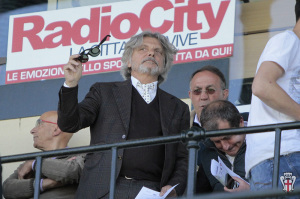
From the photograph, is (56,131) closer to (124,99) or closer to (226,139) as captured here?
(124,99)

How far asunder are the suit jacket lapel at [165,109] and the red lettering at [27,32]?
2459 mm

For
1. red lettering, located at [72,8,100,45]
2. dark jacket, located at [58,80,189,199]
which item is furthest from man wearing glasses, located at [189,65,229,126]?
red lettering, located at [72,8,100,45]

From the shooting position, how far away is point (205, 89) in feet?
20.8

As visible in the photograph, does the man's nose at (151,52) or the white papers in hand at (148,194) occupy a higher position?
the man's nose at (151,52)

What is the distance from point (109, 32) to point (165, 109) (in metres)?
2.27

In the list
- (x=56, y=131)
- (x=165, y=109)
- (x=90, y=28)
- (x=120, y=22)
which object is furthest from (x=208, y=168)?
(x=90, y=28)

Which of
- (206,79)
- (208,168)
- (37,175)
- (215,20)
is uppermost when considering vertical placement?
(215,20)

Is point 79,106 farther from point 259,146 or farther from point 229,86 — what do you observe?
point 229,86

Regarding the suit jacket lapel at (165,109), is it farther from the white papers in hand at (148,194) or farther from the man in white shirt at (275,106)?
the man in white shirt at (275,106)

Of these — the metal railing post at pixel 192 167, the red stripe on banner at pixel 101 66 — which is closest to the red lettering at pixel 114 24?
the red stripe on banner at pixel 101 66

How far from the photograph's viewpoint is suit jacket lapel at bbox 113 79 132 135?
538 cm

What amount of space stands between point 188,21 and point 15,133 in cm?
179

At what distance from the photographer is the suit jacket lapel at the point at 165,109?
544cm

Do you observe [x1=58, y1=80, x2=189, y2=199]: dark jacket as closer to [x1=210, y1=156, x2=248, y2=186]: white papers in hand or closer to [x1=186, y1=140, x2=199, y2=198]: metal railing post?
[x1=210, y1=156, x2=248, y2=186]: white papers in hand
